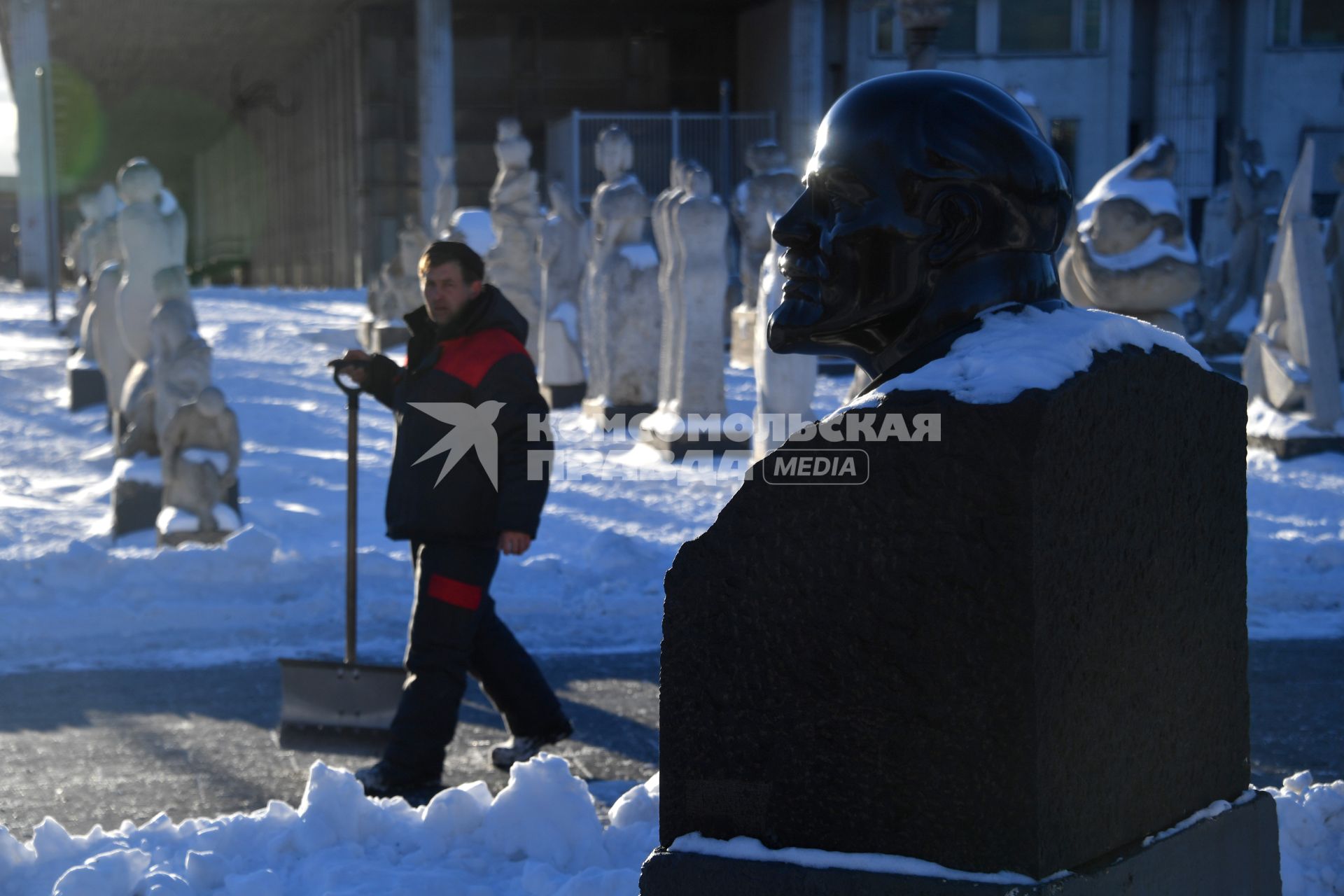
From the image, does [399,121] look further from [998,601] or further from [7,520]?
[998,601]

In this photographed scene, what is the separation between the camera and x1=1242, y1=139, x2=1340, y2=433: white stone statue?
11.3m

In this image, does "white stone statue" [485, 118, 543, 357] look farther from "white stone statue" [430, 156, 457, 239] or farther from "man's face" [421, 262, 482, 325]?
"man's face" [421, 262, 482, 325]

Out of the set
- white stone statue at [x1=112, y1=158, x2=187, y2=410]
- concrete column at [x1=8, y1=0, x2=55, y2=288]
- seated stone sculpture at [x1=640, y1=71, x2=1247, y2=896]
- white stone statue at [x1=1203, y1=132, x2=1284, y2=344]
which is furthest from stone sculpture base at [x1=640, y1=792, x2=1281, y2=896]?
concrete column at [x1=8, y1=0, x2=55, y2=288]

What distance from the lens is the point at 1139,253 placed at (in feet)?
31.3

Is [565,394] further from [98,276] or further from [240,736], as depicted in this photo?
[240,736]

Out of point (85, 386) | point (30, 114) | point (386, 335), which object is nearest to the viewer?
point (85, 386)

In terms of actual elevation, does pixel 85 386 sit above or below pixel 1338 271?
below

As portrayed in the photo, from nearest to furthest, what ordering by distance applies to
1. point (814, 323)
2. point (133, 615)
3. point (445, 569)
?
point (814, 323) → point (445, 569) → point (133, 615)

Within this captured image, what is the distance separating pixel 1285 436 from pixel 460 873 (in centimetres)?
938

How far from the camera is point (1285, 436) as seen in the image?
37.7 feet

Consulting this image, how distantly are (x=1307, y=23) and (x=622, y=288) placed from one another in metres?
20.7

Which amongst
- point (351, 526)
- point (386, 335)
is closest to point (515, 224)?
point (386, 335)

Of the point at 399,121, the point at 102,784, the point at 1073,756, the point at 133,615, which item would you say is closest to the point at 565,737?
the point at 102,784

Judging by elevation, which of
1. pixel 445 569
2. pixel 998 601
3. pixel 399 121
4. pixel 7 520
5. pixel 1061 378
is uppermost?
pixel 399 121
